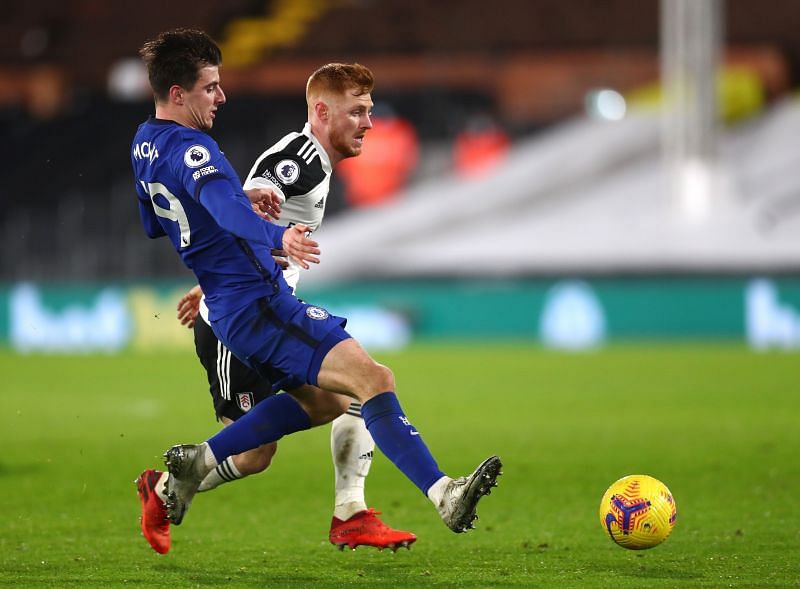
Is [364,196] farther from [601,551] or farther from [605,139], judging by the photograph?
[601,551]

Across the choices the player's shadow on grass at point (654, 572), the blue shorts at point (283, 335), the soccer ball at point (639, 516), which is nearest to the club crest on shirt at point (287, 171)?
the blue shorts at point (283, 335)

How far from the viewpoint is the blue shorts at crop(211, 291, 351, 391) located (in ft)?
16.2

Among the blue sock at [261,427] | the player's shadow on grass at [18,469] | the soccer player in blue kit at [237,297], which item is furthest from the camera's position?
the player's shadow on grass at [18,469]

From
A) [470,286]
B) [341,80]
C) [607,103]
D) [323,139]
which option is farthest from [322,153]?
[607,103]

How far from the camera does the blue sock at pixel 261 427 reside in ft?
17.3

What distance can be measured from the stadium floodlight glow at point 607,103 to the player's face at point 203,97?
22.0 m

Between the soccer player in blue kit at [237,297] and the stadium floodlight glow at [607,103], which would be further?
the stadium floodlight glow at [607,103]

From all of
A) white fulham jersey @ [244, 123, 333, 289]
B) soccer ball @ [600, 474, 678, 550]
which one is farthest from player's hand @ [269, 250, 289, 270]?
soccer ball @ [600, 474, 678, 550]

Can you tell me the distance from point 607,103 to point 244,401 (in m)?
22.2

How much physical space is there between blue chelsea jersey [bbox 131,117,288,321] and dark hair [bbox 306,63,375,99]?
0.63 meters

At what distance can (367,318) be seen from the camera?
770 inches

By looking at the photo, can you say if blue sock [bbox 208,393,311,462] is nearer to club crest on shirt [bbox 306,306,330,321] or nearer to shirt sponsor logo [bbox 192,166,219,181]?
club crest on shirt [bbox 306,306,330,321]

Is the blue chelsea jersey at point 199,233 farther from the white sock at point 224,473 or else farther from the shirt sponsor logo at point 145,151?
the white sock at point 224,473

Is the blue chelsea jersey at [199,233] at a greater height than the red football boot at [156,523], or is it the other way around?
the blue chelsea jersey at [199,233]
